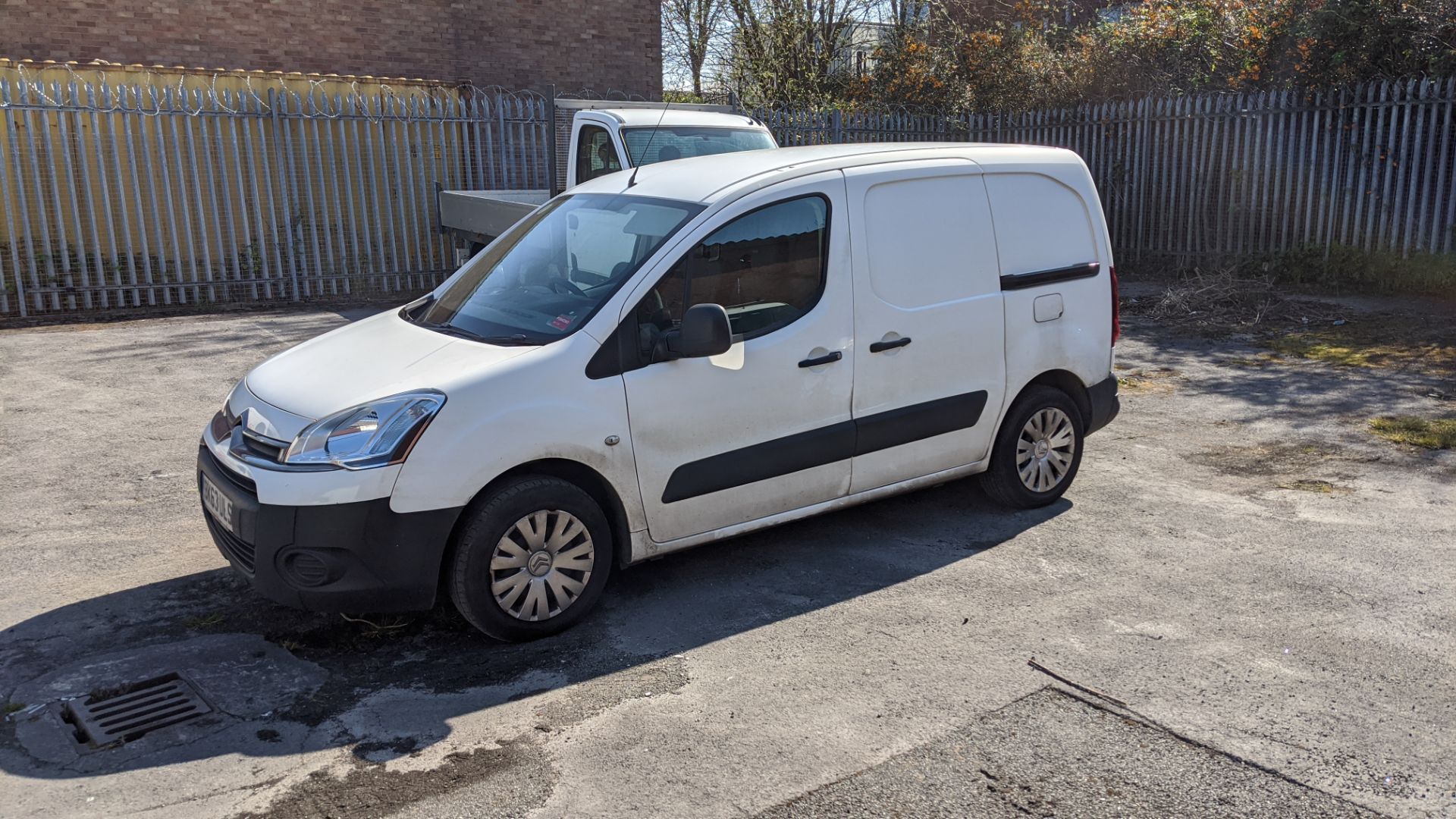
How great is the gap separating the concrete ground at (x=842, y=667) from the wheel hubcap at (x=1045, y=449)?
7.7 inches

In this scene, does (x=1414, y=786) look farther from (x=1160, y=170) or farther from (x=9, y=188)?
(x=9, y=188)

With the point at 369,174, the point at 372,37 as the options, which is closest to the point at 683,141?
the point at 369,174

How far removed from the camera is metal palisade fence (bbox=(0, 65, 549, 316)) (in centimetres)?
1238

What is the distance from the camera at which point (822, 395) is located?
499 cm

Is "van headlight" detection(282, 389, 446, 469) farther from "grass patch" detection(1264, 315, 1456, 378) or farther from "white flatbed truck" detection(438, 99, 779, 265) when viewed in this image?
"grass patch" detection(1264, 315, 1456, 378)

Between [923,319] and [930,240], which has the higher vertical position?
[930,240]

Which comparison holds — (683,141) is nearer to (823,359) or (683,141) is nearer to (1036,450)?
(1036,450)

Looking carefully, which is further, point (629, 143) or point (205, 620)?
point (629, 143)

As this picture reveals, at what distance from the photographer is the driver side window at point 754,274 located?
4656 mm

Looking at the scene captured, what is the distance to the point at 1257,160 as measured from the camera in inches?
540

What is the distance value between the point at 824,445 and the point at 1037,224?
5.91ft

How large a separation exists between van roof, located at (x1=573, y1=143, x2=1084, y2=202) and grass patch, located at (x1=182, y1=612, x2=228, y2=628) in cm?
259

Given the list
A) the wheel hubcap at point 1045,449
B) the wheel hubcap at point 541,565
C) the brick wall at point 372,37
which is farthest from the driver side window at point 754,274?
the brick wall at point 372,37

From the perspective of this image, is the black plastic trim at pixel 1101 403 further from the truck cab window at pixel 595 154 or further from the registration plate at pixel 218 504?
the truck cab window at pixel 595 154
